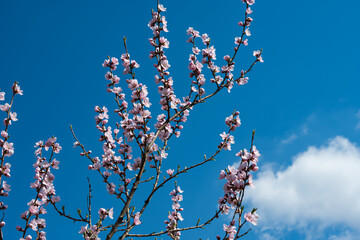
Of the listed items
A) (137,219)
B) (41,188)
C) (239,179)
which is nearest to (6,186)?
(41,188)

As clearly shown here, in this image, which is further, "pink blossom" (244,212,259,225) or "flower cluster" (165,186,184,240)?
"flower cluster" (165,186,184,240)

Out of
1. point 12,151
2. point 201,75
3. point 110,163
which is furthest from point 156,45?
point 12,151

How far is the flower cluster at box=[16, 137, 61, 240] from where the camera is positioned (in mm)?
4805

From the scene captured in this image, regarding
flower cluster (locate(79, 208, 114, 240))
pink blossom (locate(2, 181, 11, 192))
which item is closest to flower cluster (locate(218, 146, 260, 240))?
flower cluster (locate(79, 208, 114, 240))

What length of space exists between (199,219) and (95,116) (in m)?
2.87

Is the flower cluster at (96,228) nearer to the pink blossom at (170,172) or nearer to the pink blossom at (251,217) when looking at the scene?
the pink blossom at (170,172)

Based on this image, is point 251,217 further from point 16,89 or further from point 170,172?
point 16,89

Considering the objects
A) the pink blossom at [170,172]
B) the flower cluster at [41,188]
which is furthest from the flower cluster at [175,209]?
the flower cluster at [41,188]

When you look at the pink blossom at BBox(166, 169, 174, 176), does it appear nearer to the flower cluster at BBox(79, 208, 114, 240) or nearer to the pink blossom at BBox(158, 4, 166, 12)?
the flower cluster at BBox(79, 208, 114, 240)

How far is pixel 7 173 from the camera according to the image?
15.5 ft

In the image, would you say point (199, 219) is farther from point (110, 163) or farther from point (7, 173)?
point (7, 173)

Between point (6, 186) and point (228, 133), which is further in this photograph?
point (228, 133)

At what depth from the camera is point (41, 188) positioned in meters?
5.08

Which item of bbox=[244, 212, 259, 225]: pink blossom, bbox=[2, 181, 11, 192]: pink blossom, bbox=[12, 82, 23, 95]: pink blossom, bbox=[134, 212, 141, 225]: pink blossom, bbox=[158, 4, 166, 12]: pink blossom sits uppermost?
bbox=[158, 4, 166, 12]: pink blossom
